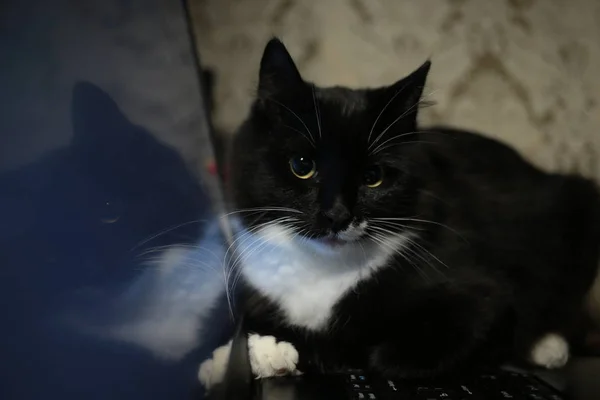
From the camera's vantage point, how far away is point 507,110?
1355 millimetres

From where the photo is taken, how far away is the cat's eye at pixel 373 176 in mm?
892

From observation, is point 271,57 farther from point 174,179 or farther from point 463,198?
point 463,198

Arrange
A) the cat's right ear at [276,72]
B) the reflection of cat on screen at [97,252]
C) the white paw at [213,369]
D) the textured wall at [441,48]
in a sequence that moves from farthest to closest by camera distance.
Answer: the textured wall at [441,48]
the cat's right ear at [276,72]
the white paw at [213,369]
the reflection of cat on screen at [97,252]

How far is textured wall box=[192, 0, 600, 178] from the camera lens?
1314 millimetres

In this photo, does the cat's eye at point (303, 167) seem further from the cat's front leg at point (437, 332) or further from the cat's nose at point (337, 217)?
the cat's front leg at point (437, 332)

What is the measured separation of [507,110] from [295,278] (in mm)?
768

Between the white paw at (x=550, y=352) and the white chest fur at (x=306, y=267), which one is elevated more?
the white chest fur at (x=306, y=267)

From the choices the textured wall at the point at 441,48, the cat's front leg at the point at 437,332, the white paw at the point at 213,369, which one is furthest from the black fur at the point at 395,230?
the textured wall at the point at 441,48

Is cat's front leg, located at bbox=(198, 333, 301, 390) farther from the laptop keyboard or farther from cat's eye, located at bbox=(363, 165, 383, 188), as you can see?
cat's eye, located at bbox=(363, 165, 383, 188)

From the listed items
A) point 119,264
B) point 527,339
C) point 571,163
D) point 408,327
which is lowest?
point 527,339

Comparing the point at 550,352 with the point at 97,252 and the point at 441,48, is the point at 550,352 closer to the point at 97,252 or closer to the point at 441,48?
the point at 441,48

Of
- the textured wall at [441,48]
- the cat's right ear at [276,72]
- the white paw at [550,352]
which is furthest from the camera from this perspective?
the textured wall at [441,48]

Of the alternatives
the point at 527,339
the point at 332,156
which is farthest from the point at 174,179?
the point at 527,339

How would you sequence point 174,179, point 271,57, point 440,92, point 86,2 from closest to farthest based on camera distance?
point 86,2, point 174,179, point 271,57, point 440,92
